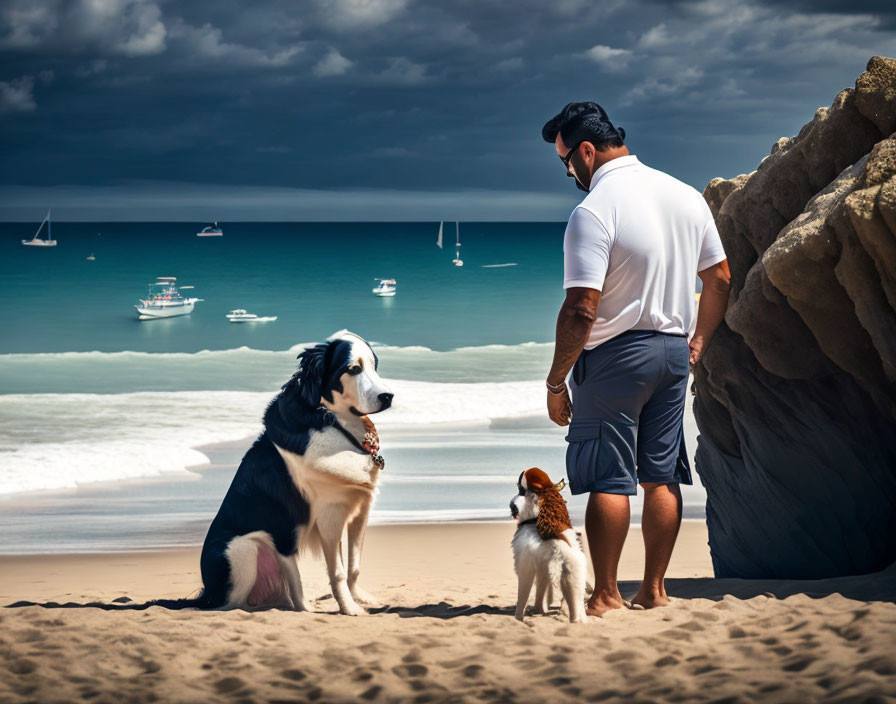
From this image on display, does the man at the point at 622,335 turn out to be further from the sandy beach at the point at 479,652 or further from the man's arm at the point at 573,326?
the sandy beach at the point at 479,652

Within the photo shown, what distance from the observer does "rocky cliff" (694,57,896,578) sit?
3809 mm

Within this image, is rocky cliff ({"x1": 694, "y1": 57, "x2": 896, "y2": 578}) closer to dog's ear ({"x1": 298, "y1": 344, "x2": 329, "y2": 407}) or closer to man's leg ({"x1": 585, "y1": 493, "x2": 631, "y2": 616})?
man's leg ({"x1": 585, "y1": 493, "x2": 631, "y2": 616})

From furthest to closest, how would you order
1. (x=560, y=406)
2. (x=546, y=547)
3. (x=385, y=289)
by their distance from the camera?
1. (x=385, y=289)
2. (x=560, y=406)
3. (x=546, y=547)

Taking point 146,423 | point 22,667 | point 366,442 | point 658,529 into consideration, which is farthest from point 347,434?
point 146,423

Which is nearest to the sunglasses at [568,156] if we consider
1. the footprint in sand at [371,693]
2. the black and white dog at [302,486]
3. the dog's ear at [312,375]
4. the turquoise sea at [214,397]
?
the black and white dog at [302,486]

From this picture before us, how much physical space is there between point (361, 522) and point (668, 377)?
1529mm

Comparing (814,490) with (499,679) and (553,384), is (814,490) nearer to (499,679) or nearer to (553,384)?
(553,384)

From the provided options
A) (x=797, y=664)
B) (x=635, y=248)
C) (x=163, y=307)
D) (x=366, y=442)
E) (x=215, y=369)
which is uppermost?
(x=163, y=307)

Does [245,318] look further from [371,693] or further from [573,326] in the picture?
[371,693]

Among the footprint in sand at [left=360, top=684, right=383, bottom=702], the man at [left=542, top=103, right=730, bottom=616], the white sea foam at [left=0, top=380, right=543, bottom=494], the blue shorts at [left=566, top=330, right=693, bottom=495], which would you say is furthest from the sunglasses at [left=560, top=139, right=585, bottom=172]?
the white sea foam at [left=0, top=380, right=543, bottom=494]

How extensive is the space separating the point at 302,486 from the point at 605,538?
→ 1342mm

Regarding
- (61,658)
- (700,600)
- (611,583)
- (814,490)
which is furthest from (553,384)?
(61,658)

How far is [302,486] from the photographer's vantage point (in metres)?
4.19

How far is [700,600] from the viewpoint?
402 centimetres
